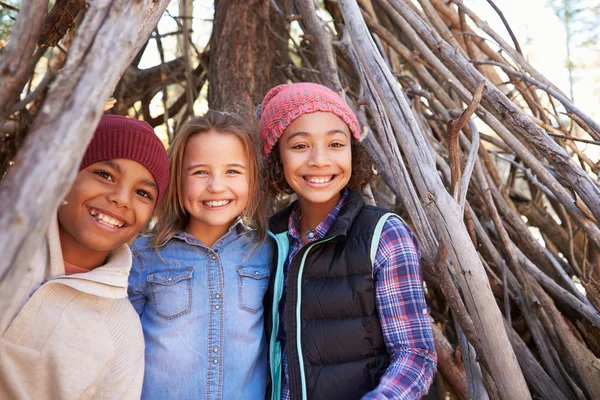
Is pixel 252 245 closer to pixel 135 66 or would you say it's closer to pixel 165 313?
pixel 165 313

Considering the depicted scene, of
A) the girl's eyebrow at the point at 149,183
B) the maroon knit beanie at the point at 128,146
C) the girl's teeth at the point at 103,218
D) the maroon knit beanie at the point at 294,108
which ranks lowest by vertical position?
the girl's teeth at the point at 103,218

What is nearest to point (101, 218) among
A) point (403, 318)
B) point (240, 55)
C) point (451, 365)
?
point (403, 318)

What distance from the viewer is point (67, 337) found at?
1239mm

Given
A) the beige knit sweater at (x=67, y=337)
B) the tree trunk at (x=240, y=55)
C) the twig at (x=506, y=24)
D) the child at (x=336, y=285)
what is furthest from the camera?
the tree trunk at (x=240, y=55)

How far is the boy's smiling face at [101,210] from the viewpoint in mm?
1381

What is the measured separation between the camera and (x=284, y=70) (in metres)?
3.00

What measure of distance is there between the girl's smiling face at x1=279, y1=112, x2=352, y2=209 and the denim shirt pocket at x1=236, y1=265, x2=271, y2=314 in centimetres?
28

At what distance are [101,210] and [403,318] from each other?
86 cm

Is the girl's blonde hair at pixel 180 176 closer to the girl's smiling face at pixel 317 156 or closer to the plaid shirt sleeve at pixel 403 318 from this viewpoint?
the girl's smiling face at pixel 317 156

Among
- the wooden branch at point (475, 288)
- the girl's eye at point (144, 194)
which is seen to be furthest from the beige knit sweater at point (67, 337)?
the wooden branch at point (475, 288)

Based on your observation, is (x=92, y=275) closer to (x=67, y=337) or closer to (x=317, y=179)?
(x=67, y=337)

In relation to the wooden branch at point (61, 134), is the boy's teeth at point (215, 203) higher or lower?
lower

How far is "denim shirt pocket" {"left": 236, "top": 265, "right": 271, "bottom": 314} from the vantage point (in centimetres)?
166

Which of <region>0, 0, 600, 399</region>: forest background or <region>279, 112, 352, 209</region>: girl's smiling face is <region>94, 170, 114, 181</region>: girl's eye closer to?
<region>0, 0, 600, 399</region>: forest background
